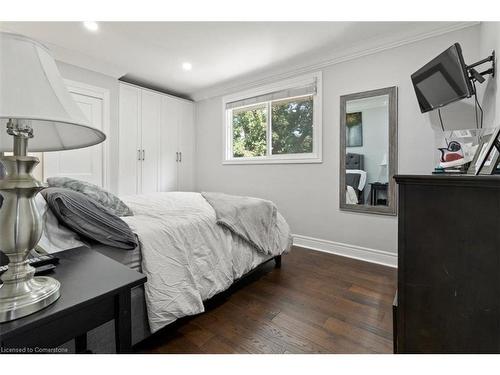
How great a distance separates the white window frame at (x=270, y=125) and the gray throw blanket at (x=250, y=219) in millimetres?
1173

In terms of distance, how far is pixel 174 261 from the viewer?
4.49 ft

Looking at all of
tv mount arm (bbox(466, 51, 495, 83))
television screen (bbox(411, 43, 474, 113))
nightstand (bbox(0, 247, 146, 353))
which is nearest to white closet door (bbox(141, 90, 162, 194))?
nightstand (bbox(0, 247, 146, 353))

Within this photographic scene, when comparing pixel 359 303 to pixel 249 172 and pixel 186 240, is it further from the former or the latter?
pixel 249 172

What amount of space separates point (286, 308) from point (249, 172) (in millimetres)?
2272

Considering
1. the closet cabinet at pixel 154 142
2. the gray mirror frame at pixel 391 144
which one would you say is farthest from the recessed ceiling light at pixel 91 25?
the gray mirror frame at pixel 391 144

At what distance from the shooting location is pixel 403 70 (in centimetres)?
244

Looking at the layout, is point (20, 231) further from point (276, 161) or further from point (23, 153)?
point (276, 161)

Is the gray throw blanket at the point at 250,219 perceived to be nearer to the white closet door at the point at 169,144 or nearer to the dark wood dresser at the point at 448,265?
the dark wood dresser at the point at 448,265

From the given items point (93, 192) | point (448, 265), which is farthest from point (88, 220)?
point (448, 265)

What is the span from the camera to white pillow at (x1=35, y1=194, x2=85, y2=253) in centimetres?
109

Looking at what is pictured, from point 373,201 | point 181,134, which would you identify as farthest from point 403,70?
point 181,134

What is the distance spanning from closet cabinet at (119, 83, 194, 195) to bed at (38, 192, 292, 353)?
6.08 ft

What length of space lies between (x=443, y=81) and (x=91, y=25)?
10.3 feet

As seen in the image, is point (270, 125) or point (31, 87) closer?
point (31, 87)
